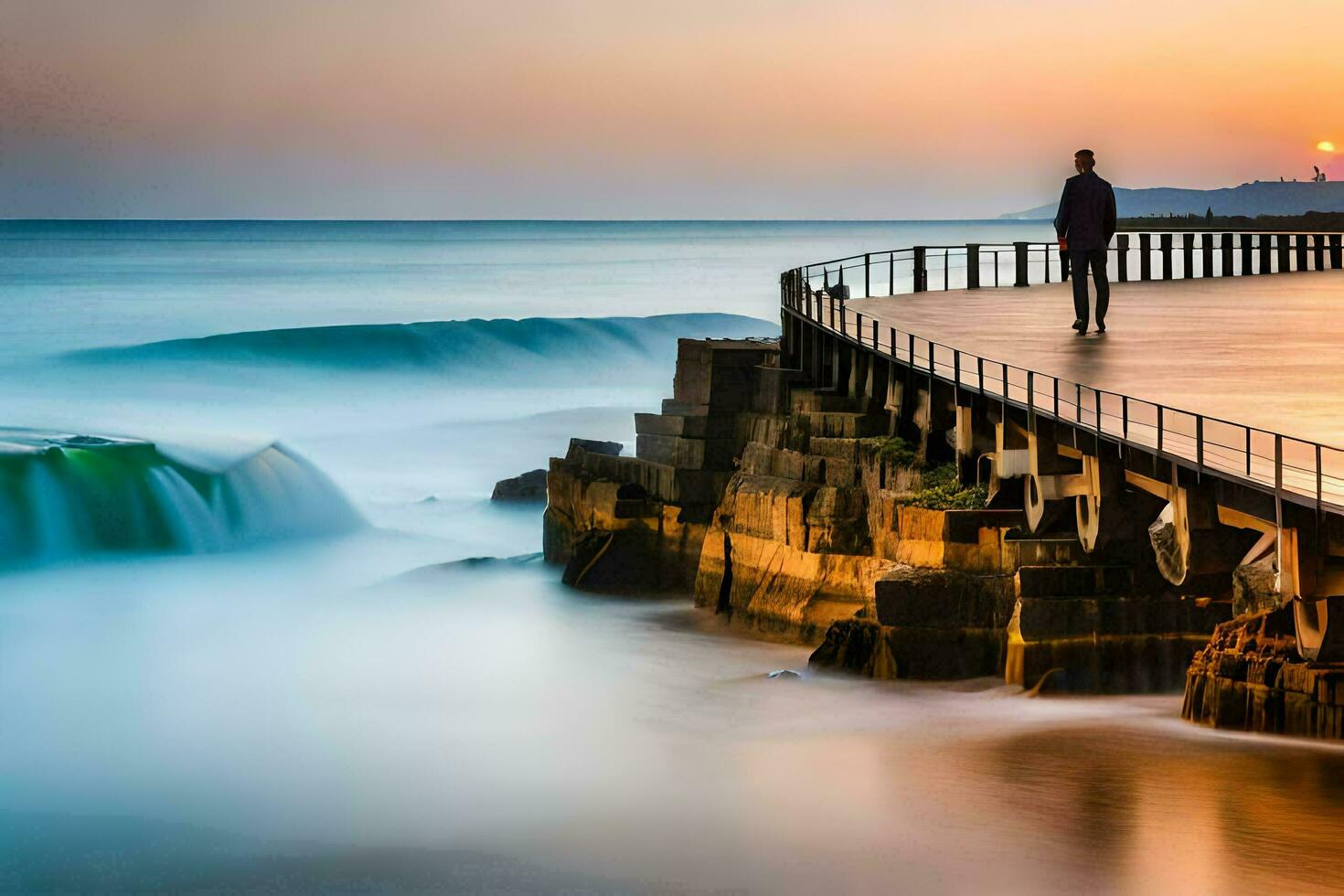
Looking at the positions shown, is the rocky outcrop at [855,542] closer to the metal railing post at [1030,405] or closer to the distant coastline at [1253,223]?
the metal railing post at [1030,405]

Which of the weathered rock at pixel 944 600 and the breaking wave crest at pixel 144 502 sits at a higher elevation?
the breaking wave crest at pixel 144 502

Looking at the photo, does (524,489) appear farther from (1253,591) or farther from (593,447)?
(1253,591)

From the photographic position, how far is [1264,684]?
15023 millimetres

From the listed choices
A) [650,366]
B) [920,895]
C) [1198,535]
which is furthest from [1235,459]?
[650,366]

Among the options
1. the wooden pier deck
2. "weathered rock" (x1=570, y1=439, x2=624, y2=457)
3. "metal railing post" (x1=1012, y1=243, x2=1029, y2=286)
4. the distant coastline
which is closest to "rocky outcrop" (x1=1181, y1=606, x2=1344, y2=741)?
the wooden pier deck

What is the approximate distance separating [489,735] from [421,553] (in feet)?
45.2

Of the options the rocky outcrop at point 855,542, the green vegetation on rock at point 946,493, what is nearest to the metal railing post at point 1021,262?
the rocky outcrop at point 855,542

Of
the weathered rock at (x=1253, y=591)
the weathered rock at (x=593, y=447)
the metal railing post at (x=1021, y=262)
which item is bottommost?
the weathered rock at (x=1253, y=591)

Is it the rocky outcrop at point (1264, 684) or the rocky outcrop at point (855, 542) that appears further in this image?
the rocky outcrop at point (855, 542)

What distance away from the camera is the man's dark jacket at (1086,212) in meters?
20.2

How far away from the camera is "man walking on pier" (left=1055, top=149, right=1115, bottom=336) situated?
20.2 meters

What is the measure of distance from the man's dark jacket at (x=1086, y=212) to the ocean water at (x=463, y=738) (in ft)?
15.6

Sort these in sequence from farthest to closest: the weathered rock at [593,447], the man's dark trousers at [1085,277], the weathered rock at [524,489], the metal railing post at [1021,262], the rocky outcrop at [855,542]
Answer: the weathered rock at [524,489]
the metal railing post at [1021,262]
the weathered rock at [593,447]
the man's dark trousers at [1085,277]
the rocky outcrop at [855,542]

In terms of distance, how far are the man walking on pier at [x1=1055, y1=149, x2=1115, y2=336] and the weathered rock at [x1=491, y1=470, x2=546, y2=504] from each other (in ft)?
48.3
